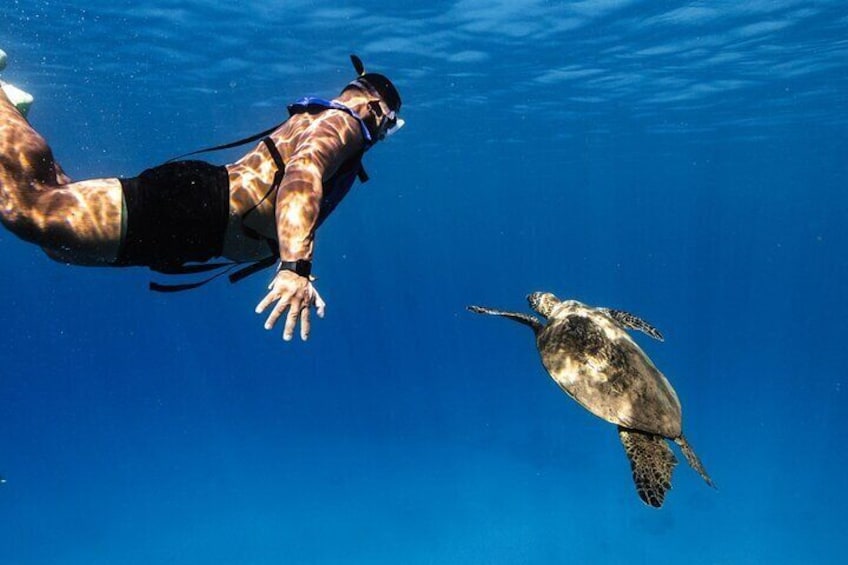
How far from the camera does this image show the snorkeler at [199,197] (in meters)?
3.47

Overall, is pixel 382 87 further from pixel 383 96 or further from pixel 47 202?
pixel 47 202

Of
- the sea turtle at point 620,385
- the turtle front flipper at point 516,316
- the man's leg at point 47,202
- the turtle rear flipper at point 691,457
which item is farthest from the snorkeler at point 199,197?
the turtle rear flipper at point 691,457

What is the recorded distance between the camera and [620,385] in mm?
4539

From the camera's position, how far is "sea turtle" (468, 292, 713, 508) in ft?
13.5

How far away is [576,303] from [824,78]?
78.3ft

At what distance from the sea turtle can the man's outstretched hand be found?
7.89 feet

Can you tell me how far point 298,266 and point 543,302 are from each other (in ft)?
12.2

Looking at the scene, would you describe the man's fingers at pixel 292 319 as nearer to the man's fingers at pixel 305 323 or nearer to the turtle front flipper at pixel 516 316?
the man's fingers at pixel 305 323

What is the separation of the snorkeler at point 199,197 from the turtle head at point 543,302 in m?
2.75

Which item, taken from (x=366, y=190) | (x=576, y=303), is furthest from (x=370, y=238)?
(x=576, y=303)

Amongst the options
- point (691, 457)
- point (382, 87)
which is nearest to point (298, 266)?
point (382, 87)

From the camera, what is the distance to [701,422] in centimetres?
3106

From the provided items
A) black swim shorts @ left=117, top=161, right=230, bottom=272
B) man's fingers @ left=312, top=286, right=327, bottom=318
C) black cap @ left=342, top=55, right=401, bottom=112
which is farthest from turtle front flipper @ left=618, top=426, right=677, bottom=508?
black swim shorts @ left=117, top=161, right=230, bottom=272

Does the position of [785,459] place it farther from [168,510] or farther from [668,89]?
[168,510]
